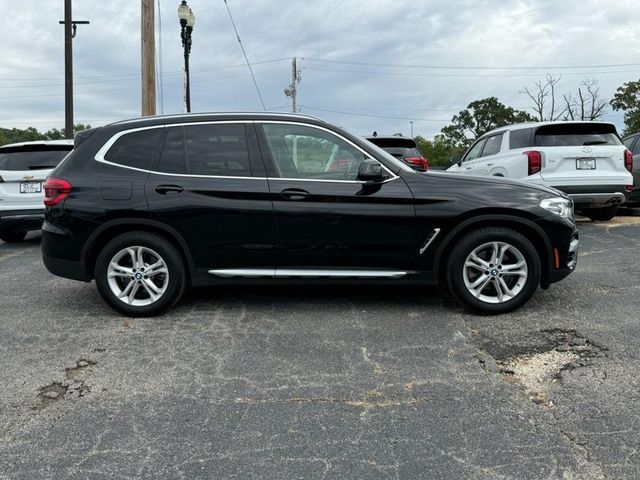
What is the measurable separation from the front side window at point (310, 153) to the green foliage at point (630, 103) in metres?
45.9

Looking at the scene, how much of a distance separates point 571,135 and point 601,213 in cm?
216

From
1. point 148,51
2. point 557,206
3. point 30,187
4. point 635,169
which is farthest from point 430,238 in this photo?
point 148,51

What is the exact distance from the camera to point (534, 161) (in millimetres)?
8539

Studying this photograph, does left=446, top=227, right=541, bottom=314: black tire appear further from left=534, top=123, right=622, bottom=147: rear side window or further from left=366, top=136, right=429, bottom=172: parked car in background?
left=366, top=136, right=429, bottom=172: parked car in background

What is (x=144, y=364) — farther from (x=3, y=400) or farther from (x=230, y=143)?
(x=230, y=143)

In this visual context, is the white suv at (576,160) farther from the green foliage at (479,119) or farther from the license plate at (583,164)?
the green foliage at (479,119)

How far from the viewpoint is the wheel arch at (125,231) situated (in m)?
4.61

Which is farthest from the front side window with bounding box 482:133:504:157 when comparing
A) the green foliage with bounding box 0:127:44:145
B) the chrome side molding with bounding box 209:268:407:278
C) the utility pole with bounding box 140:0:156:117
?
the green foliage with bounding box 0:127:44:145

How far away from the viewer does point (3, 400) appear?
3.22m

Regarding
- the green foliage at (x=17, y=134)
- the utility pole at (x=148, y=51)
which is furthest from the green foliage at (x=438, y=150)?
the utility pole at (x=148, y=51)

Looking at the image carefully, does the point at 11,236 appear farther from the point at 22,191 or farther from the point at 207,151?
the point at 207,151

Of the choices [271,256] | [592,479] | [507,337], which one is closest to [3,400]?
[271,256]

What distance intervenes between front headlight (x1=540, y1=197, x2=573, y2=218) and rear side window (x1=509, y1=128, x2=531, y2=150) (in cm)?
441

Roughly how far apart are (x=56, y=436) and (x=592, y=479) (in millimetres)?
2579
